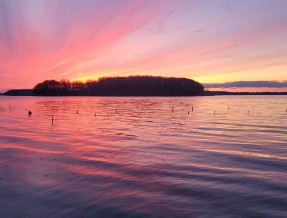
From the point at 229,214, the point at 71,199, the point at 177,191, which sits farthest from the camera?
the point at 177,191

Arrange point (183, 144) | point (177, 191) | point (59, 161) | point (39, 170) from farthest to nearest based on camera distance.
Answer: point (183, 144)
point (59, 161)
point (39, 170)
point (177, 191)

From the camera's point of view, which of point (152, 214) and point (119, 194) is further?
point (119, 194)

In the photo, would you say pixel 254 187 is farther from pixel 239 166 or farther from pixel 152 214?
pixel 152 214

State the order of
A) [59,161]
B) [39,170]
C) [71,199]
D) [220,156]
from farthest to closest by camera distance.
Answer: [220,156] < [59,161] < [39,170] < [71,199]

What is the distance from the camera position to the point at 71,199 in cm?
1017

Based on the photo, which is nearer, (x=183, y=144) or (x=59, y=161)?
(x=59, y=161)

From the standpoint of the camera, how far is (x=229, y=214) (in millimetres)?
8859

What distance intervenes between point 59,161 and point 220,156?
11705 millimetres

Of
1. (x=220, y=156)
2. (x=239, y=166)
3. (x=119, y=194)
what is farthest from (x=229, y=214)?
(x=220, y=156)

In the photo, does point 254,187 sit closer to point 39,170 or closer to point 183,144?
point 183,144

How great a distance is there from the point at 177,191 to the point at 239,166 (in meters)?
5.94

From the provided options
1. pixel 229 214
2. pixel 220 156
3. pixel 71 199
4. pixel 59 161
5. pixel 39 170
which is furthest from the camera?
pixel 220 156

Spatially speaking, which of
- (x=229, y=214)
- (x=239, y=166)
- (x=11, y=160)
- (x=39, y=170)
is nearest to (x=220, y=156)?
(x=239, y=166)

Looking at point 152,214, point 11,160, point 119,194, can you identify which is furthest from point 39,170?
point 152,214
